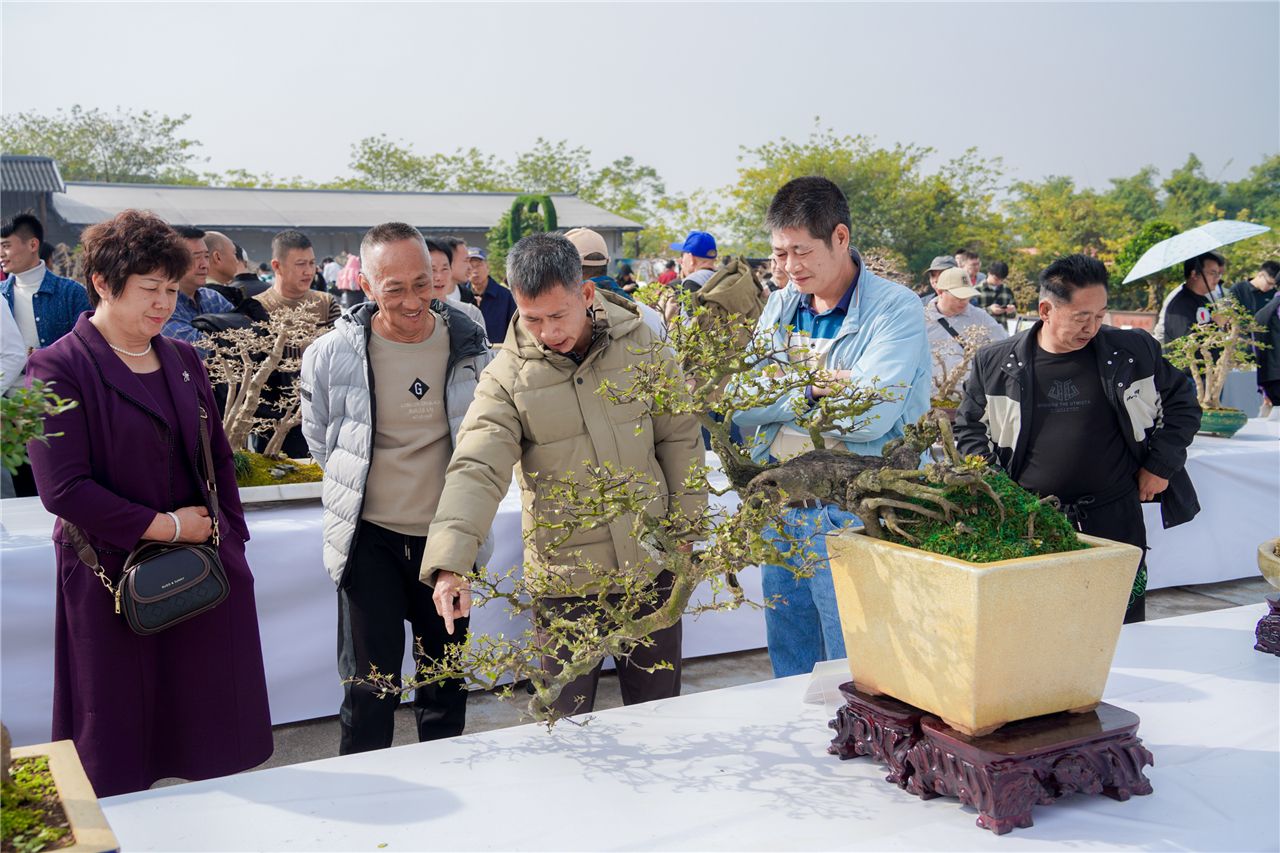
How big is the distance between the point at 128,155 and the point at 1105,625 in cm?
4351

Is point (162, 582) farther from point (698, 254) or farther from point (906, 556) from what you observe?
point (698, 254)

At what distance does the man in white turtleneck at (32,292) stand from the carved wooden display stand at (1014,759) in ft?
12.3

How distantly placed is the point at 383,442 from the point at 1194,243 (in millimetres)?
3732

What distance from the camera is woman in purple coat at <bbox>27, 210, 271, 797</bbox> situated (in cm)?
205

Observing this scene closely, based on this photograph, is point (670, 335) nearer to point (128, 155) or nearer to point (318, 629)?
point (318, 629)

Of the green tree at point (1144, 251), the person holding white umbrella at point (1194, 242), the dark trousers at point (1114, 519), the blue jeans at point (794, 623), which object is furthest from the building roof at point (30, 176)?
the dark trousers at point (1114, 519)

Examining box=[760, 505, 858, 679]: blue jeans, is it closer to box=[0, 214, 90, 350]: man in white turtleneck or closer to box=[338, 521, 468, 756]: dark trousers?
box=[338, 521, 468, 756]: dark trousers

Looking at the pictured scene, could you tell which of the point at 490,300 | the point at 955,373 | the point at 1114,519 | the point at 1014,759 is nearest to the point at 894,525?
the point at 1014,759

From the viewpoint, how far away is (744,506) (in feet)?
4.69

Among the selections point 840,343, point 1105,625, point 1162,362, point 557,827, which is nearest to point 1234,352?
point 1162,362

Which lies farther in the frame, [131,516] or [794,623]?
[794,623]

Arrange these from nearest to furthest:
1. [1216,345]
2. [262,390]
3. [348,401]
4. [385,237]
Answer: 1. [385,237]
2. [348,401]
3. [262,390]
4. [1216,345]

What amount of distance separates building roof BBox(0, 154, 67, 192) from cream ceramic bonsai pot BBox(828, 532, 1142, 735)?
77.3 feet

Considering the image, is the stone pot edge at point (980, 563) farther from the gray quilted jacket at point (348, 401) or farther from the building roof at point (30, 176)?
the building roof at point (30, 176)
